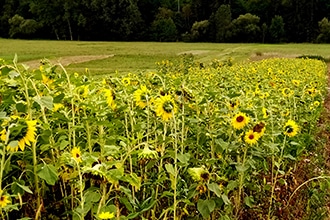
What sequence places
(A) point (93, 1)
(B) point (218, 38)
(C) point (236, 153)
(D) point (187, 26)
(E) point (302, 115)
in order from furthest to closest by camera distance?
(D) point (187, 26) → (A) point (93, 1) → (B) point (218, 38) → (E) point (302, 115) → (C) point (236, 153)

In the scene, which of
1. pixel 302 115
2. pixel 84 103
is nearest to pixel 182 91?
pixel 84 103

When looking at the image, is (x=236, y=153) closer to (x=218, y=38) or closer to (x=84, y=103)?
(x=84, y=103)

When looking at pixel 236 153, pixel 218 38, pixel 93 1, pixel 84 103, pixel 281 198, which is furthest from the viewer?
pixel 93 1

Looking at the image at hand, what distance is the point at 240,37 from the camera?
47.4m

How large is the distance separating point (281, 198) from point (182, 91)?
1.49 meters

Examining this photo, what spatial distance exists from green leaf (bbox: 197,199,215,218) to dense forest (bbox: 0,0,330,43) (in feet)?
149

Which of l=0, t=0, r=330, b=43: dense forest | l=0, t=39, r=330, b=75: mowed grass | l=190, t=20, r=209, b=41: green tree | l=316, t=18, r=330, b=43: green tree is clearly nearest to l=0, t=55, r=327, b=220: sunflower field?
l=0, t=39, r=330, b=75: mowed grass

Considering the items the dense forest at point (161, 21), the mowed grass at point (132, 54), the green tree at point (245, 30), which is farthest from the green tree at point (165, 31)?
the mowed grass at point (132, 54)

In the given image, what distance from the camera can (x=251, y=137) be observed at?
2.31 metres

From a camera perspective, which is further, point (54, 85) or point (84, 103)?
point (54, 85)

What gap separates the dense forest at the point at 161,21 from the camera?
47.9 m

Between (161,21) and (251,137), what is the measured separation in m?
49.5

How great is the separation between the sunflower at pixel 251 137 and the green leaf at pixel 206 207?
342 mm

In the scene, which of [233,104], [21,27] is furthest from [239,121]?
[21,27]
